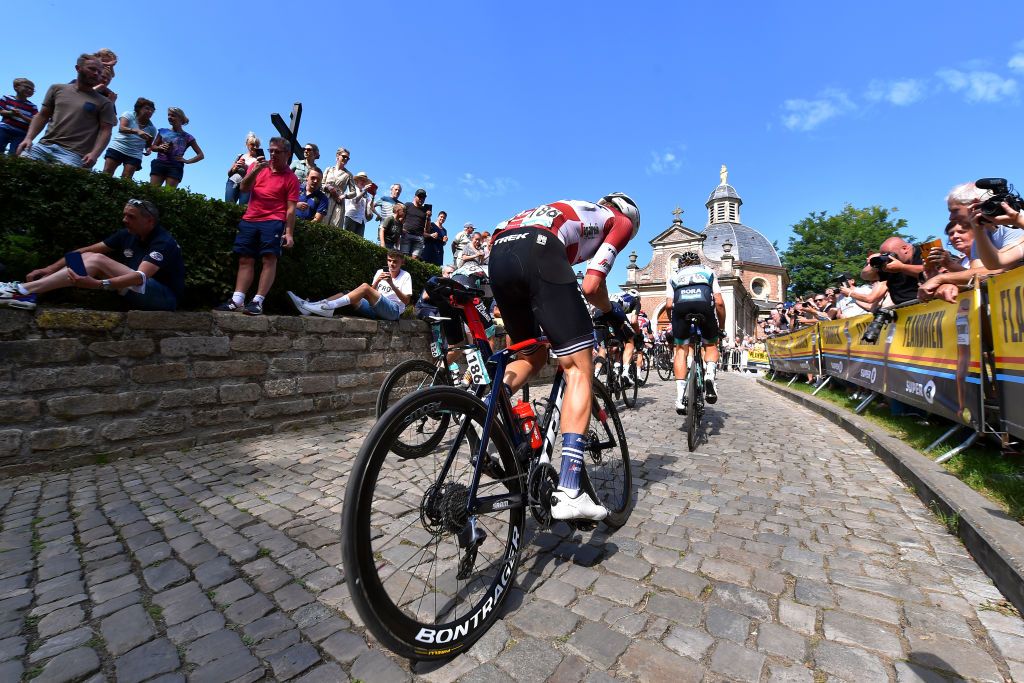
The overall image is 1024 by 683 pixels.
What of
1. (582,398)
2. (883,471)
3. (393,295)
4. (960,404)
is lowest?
(883,471)

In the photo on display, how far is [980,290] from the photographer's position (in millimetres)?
3578

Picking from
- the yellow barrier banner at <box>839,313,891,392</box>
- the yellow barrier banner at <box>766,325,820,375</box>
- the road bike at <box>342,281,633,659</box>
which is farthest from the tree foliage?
the road bike at <box>342,281,633,659</box>

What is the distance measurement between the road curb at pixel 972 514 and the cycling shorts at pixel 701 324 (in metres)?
1.93

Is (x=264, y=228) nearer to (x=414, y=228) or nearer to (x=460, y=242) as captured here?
(x=414, y=228)

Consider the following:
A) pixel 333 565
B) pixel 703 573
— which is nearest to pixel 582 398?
pixel 703 573

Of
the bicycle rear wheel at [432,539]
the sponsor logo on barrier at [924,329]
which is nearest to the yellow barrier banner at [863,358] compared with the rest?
the sponsor logo on barrier at [924,329]

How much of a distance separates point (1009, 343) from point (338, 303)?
658 cm

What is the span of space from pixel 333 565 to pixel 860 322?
8030 millimetres

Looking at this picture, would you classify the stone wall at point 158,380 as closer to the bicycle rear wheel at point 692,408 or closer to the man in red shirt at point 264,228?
the man in red shirt at point 264,228

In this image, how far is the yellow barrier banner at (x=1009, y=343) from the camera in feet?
9.90

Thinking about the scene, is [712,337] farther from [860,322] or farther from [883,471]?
[860,322]

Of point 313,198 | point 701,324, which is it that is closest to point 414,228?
point 313,198

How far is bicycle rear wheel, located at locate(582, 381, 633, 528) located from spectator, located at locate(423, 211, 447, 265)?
811 cm

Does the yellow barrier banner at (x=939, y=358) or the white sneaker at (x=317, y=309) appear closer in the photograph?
the yellow barrier banner at (x=939, y=358)
